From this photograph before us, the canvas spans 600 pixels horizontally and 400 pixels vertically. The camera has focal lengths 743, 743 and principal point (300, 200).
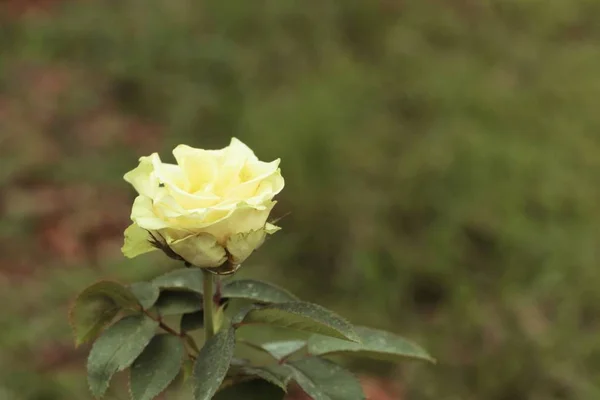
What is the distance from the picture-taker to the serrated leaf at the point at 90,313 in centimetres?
62

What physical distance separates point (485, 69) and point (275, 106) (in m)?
0.88

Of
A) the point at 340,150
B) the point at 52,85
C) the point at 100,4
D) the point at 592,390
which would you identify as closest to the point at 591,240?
the point at 592,390

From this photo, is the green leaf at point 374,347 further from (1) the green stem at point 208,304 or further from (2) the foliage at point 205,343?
(1) the green stem at point 208,304

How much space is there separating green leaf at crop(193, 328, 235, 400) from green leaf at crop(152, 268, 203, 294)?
8 cm

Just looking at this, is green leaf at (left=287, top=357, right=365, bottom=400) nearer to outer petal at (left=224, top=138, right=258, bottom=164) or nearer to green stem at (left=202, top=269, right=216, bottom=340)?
green stem at (left=202, top=269, right=216, bottom=340)

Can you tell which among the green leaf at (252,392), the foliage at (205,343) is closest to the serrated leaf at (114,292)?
the foliage at (205,343)

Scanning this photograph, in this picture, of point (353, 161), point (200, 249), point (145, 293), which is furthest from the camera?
point (353, 161)

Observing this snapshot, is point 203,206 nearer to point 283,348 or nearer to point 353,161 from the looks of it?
point 283,348

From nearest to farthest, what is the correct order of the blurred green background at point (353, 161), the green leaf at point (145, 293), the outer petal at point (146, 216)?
the outer petal at point (146, 216) < the green leaf at point (145, 293) < the blurred green background at point (353, 161)

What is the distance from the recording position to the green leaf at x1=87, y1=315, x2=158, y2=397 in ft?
1.90

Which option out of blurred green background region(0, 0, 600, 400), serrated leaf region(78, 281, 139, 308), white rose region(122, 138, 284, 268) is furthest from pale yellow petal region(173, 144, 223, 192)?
blurred green background region(0, 0, 600, 400)

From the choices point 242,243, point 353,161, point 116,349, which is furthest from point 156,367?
point 353,161

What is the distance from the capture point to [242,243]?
55cm

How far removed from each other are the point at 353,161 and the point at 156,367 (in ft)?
5.17
